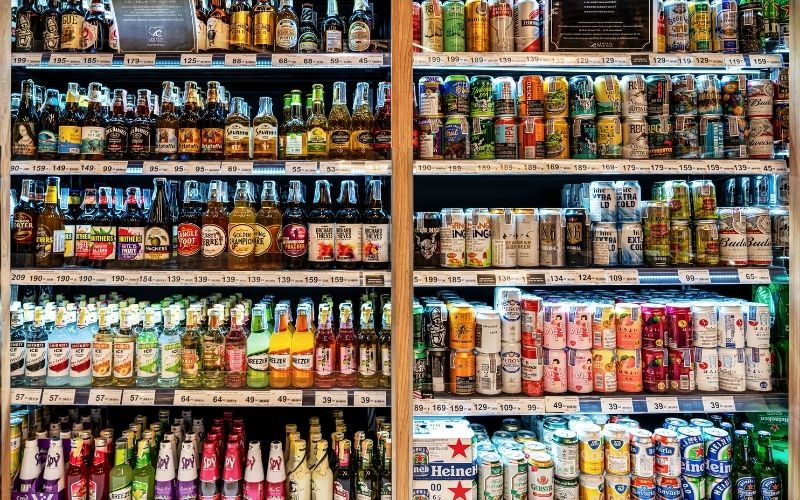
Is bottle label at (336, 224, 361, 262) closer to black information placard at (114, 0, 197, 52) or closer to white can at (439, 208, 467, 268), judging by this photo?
white can at (439, 208, 467, 268)

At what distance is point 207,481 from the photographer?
2.13 meters

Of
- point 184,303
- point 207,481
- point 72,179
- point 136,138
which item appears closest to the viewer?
point 207,481

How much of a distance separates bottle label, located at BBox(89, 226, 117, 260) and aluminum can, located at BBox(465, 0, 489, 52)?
1591 mm

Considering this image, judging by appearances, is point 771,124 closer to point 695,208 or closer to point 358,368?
point 695,208

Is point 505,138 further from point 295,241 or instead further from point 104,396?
point 104,396

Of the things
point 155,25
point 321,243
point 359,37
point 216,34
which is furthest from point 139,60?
Result: point 321,243

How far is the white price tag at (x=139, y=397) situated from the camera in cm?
211

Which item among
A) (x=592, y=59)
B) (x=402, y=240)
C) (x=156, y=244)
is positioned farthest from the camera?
(x=156, y=244)

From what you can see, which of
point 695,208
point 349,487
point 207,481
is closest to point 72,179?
point 207,481

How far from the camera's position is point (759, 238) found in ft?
7.27

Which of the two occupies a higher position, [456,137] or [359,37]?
[359,37]

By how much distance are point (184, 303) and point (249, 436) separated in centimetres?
73

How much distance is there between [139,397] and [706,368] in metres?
2.14

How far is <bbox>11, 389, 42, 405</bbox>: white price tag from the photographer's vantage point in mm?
2119
